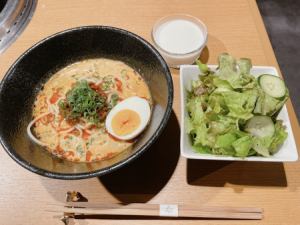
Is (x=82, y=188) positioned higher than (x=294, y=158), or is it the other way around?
(x=294, y=158)

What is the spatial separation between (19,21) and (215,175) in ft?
4.16

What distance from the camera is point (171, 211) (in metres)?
1.21

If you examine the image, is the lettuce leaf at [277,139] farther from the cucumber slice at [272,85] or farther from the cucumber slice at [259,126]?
the cucumber slice at [272,85]

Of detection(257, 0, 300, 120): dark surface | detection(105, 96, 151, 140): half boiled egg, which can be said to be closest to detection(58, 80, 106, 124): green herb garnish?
detection(105, 96, 151, 140): half boiled egg

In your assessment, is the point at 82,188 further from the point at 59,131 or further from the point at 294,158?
the point at 294,158

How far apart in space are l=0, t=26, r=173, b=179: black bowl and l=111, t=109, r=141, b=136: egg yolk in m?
0.07

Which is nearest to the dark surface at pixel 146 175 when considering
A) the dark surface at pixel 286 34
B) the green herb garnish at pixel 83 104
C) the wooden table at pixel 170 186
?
the wooden table at pixel 170 186

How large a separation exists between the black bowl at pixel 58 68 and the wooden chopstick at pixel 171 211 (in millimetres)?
144

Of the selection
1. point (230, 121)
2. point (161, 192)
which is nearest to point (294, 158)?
point (230, 121)

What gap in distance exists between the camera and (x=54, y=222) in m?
1.25

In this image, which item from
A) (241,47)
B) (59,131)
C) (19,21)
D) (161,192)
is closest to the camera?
(161,192)

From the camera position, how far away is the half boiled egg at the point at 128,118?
1.33 meters

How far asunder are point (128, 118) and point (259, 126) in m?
0.50

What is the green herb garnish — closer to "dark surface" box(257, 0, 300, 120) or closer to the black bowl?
the black bowl
